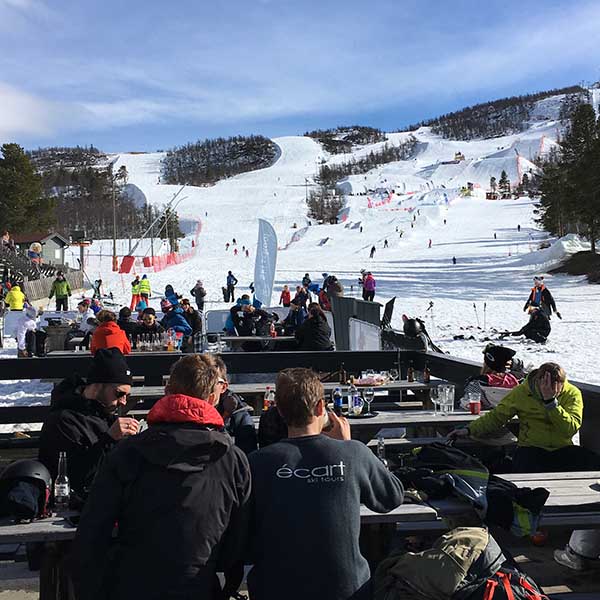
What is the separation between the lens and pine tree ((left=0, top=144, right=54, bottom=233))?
56162mm

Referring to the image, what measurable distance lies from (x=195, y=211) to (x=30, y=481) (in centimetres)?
11708

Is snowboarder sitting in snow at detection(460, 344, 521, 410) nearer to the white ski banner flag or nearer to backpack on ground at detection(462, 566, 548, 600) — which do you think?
backpack on ground at detection(462, 566, 548, 600)

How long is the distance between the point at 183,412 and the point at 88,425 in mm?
1160

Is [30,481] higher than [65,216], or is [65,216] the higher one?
[65,216]

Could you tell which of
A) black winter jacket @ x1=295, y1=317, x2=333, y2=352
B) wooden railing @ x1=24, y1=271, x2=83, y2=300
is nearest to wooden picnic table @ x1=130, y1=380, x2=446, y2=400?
black winter jacket @ x1=295, y1=317, x2=333, y2=352

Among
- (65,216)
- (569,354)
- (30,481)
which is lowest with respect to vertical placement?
(569,354)

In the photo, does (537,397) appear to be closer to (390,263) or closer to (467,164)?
(390,263)

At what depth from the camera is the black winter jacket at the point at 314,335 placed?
927cm

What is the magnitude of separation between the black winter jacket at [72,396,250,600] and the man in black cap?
3.01ft

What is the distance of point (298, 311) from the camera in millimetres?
14055

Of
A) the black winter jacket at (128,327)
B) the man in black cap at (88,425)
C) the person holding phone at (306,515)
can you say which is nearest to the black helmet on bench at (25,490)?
the man in black cap at (88,425)

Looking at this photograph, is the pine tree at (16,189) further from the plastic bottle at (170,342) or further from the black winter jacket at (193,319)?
the plastic bottle at (170,342)

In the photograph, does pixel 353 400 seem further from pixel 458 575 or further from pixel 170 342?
pixel 170 342

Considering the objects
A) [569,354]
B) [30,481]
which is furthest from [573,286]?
[30,481]
